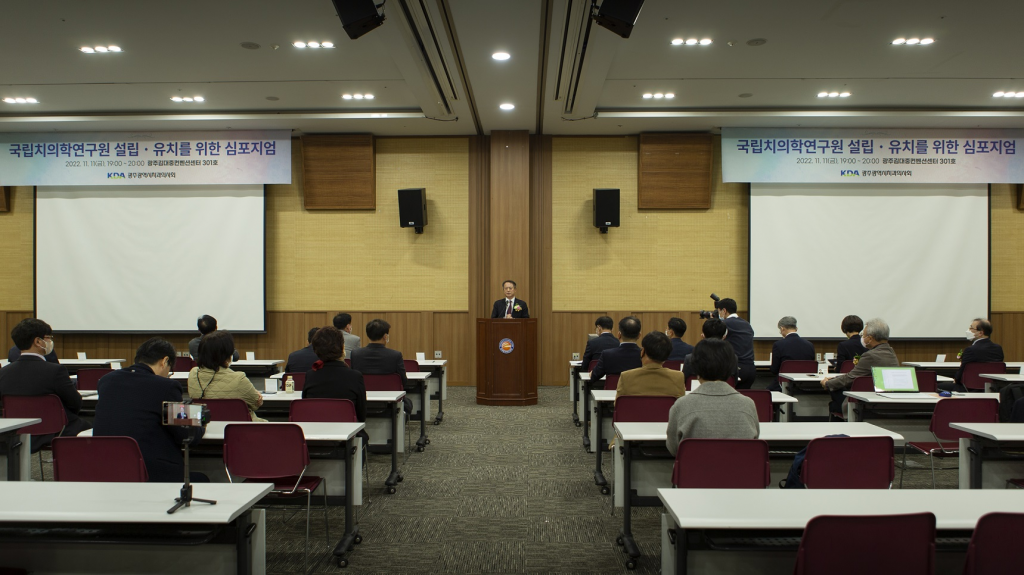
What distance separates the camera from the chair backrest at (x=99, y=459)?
2654 mm

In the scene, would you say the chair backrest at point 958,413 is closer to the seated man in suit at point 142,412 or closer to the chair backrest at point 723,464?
the chair backrest at point 723,464

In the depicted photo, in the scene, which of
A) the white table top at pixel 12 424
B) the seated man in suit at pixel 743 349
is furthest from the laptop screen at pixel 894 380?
the white table top at pixel 12 424

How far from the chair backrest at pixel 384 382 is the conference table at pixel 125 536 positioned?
2.67 meters

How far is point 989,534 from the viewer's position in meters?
1.81

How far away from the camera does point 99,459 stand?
2.69 meters

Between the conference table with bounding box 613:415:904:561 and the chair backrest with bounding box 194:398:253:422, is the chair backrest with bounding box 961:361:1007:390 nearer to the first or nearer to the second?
the conference table with bounding box 613:415:904:561

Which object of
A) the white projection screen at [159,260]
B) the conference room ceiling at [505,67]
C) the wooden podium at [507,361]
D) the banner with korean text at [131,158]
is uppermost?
the conference room ceiling at [505,67]

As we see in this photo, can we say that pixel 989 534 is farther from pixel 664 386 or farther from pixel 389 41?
pixel 389 41

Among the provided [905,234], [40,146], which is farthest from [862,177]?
[40,146]

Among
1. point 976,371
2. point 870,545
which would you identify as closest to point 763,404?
point 870,545

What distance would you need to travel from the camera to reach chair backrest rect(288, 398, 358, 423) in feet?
12.2

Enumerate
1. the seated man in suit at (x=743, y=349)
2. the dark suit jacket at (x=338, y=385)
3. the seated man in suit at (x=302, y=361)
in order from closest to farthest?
1. the dark suit jacket at (x=338, y=385)
2. the seated man in suit at (x=302, y=361)
3. the seated man in suit at (x=743, y=349)

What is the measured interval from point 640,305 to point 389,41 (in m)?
5.65

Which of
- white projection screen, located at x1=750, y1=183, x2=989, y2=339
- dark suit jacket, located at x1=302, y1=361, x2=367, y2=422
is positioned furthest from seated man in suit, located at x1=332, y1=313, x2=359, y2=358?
white projection screen, located at x1=750, y1=183, x2=989, y2=339
